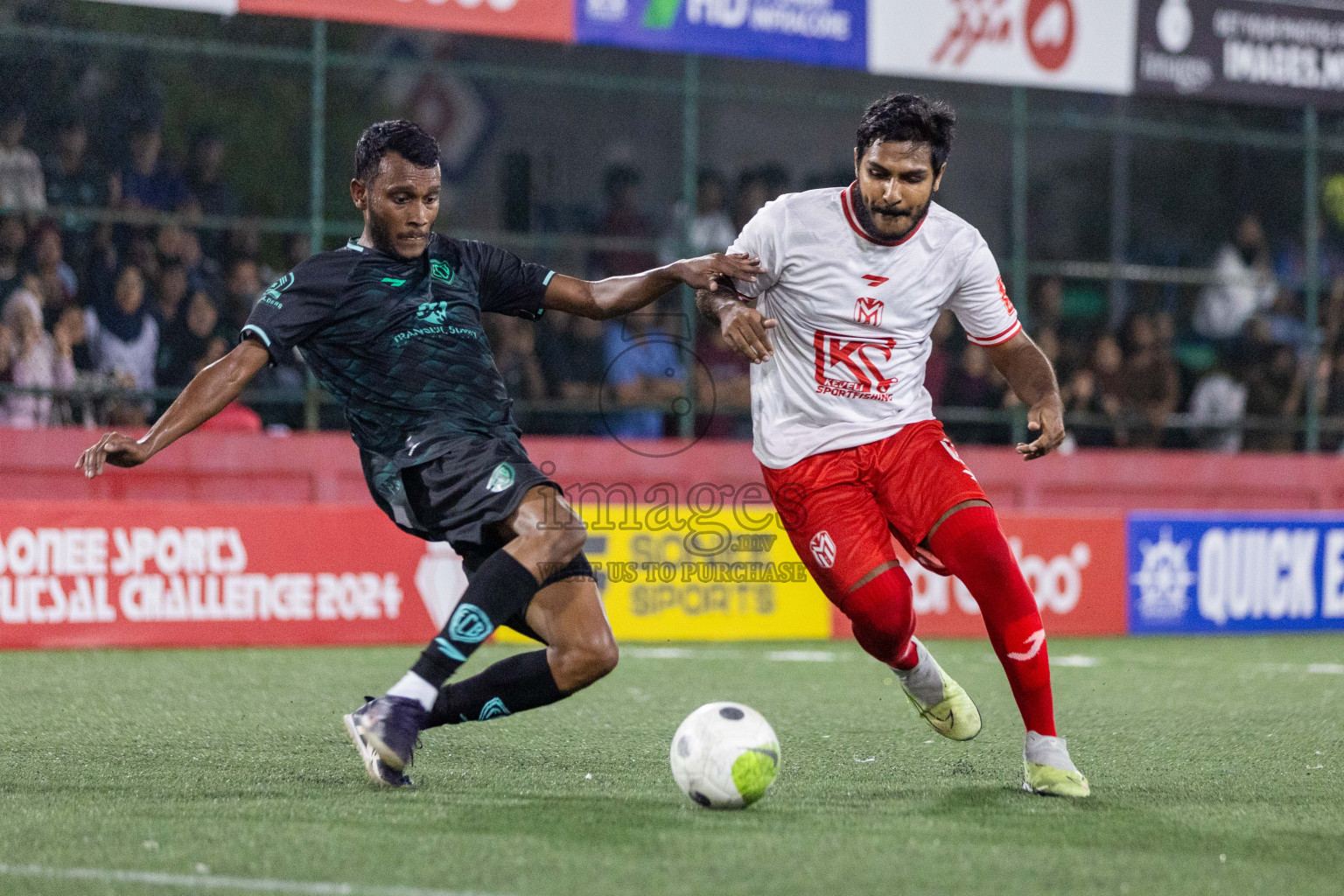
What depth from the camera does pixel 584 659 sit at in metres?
5.16

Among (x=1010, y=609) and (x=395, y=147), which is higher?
(x=395, y=147)

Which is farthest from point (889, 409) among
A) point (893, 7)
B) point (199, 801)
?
point (893, 7)

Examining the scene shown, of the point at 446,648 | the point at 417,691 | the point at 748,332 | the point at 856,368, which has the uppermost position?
the point at 748,332

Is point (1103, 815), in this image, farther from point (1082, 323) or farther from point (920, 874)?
point (1082, 323)

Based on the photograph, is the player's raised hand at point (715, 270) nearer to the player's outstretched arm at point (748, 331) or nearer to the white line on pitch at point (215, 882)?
the player's outstretched arm at point (748, 331)

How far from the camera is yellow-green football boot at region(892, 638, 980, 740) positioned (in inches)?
229

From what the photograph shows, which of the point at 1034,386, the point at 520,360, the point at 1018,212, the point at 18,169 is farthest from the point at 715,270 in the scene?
the point at 1018,212

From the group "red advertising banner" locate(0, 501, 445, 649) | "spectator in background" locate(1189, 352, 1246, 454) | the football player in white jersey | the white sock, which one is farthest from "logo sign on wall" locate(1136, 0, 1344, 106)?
the white sock

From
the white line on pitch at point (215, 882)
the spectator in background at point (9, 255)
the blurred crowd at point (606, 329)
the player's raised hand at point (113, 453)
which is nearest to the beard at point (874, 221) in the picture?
the player's raised hand at point (113, 453)

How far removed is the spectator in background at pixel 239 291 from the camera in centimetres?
1266

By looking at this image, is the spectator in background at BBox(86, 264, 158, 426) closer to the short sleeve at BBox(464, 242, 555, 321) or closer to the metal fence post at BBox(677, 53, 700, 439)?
the metal fence post at BBox(677, 53, 700, 439)

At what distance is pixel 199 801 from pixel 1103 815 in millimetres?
2645

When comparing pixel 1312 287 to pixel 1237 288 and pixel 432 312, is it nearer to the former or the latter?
pixel 1237 288

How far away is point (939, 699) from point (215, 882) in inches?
113
